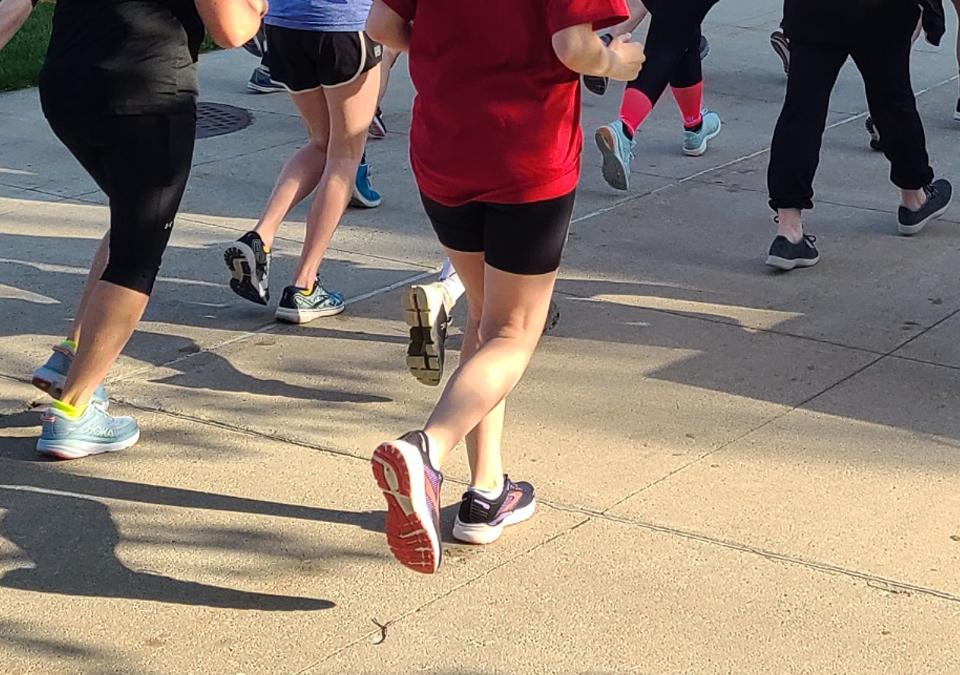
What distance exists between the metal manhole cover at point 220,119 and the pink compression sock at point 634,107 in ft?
8.07

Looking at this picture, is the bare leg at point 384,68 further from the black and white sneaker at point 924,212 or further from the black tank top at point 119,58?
the black and white sneaker at point 924,212

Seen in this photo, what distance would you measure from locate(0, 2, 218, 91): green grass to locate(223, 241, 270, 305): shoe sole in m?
4.02

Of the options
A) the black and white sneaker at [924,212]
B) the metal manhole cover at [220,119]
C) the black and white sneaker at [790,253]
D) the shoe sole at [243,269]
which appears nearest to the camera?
the shoe sole at [243,269]

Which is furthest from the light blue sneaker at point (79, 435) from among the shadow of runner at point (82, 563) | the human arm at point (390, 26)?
the human arm at point (390, 26)

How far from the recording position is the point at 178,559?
13.2 ft

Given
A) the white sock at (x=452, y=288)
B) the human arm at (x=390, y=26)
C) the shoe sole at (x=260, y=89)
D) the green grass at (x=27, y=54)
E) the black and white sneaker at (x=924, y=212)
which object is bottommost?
the green grass at (x=27, y=54)

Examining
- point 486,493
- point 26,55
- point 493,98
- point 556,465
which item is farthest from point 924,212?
point 26,55

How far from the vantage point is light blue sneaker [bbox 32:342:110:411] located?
4833 millimetres

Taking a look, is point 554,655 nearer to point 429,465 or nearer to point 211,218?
point 429,465

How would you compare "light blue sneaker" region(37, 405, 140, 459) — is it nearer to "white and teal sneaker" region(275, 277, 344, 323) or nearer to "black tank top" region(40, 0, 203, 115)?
"black tank top" region(40, 0, 203, 115)

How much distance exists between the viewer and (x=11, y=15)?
14.6 ft

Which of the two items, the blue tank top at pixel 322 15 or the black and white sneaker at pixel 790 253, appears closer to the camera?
the blue tank top at pixel 322 15

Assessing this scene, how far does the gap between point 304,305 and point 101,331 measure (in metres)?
1.43

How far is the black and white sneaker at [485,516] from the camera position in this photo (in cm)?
411
